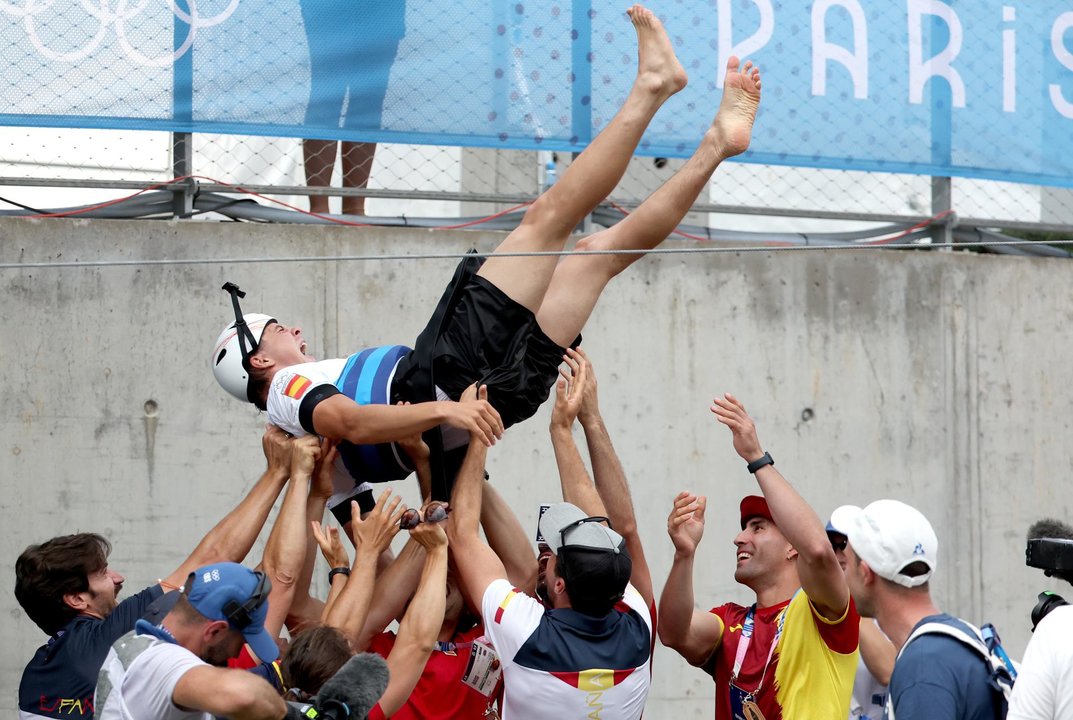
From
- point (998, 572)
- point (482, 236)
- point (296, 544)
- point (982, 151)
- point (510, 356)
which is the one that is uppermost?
point (982, 151)

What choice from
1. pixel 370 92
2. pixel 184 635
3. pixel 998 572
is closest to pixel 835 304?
pixel 998 572

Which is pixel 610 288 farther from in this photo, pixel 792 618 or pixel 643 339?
pixel 792 618

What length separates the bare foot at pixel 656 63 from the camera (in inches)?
154

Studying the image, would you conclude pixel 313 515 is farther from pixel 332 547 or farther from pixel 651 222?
pixel 651 222

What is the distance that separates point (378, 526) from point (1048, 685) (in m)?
1.68

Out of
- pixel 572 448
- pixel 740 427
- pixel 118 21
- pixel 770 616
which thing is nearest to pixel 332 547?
pixel 572 448

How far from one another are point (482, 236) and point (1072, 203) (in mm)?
2622

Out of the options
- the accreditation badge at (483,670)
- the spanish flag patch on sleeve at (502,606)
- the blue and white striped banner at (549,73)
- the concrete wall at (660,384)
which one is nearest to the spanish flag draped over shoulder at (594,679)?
the spanish flag patch on sleeve at (502,606)

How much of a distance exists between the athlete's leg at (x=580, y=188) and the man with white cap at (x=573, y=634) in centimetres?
85

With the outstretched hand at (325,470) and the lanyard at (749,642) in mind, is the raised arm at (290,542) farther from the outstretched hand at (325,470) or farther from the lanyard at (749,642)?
the lanyard at (749,642)

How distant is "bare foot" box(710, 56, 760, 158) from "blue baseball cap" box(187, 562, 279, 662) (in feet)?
6.29

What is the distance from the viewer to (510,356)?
3885 mm

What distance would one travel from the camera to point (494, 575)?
3344mm

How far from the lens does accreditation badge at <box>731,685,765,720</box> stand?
355 centimetres
